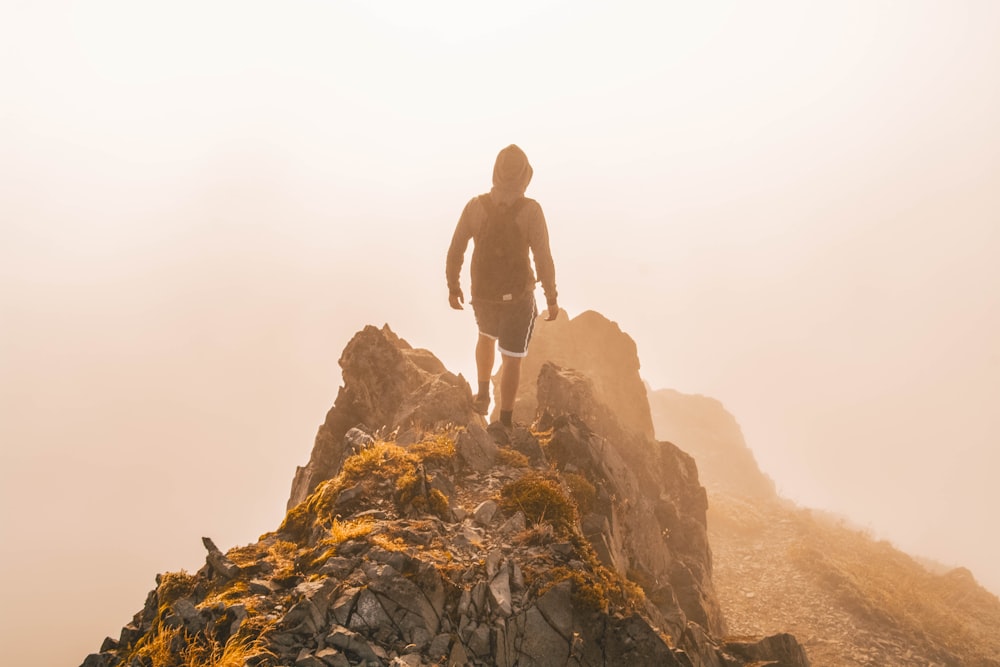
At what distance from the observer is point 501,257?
10.1m

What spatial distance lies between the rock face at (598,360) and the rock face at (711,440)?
19658mm

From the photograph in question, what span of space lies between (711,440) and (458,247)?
54.1m

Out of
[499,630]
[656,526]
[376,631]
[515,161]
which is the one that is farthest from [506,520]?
[656,526]

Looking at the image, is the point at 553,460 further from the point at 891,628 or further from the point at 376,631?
the point at 891,628

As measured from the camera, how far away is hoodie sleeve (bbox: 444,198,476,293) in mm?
10273

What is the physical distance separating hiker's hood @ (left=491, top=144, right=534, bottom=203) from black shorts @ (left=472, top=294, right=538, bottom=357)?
7.57ft

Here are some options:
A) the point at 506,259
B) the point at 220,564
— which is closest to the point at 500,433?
the point at 506,259

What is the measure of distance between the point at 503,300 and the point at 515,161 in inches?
114

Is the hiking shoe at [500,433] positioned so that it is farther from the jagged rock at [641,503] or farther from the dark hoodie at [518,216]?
the dark hoodie at [518,216]

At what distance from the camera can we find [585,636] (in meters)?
6.63

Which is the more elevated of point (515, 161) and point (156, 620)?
point (515, 161)

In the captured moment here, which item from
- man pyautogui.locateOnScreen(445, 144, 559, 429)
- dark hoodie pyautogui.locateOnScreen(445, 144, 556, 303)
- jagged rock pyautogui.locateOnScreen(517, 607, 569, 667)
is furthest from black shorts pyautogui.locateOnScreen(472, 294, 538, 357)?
jagged rock pyautogui.locateOnScreen(517, 607, 569, 667)

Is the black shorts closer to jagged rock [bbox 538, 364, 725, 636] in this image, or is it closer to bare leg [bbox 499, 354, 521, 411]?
bare leg [bbox 499, 354, 521, 411]

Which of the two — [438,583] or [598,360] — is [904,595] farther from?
[438,583]
